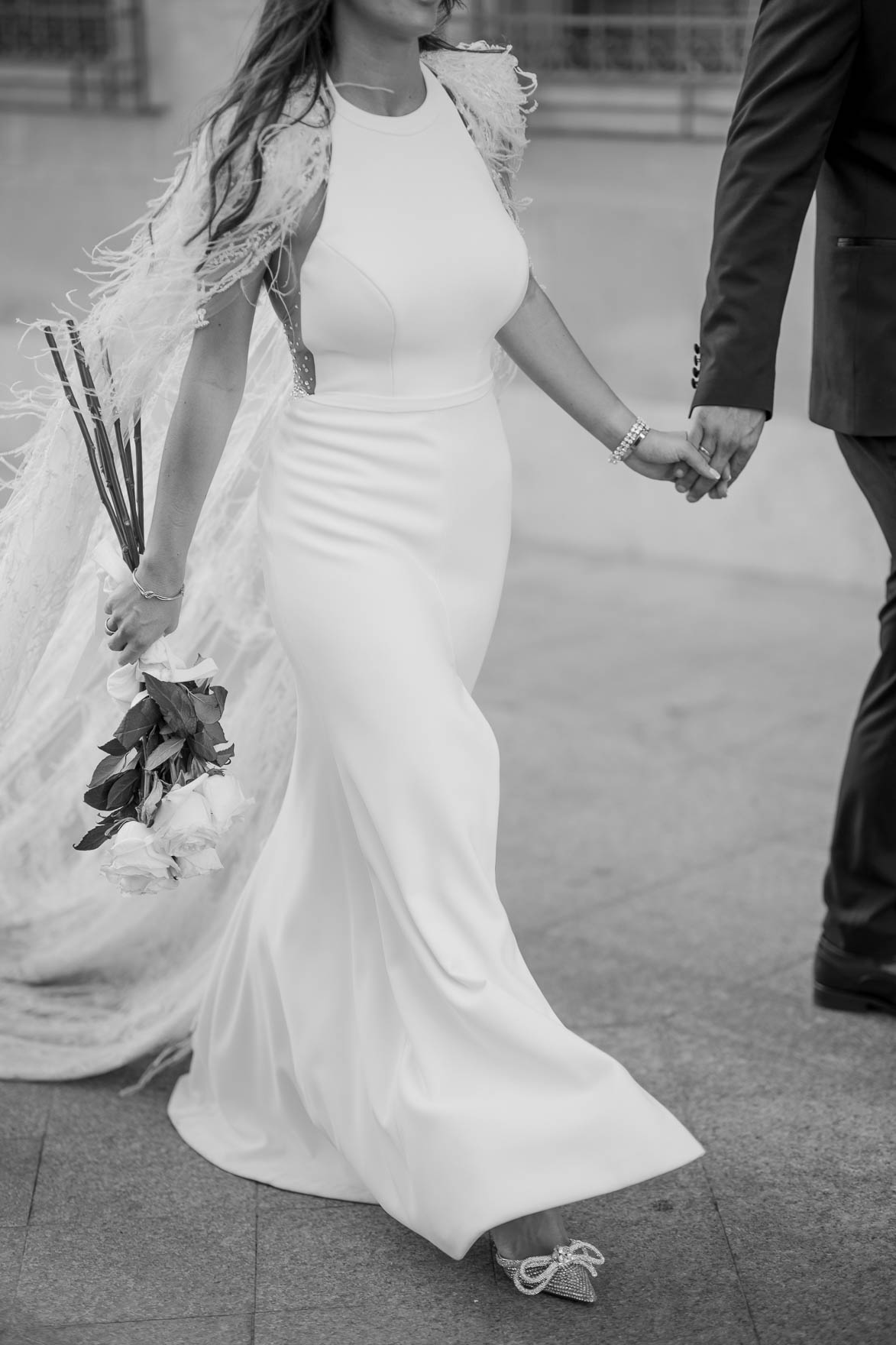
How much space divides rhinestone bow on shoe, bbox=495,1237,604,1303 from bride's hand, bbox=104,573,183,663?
1.08 m

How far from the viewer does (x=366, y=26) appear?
2580 mm

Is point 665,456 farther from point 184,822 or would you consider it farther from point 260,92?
point 184,822

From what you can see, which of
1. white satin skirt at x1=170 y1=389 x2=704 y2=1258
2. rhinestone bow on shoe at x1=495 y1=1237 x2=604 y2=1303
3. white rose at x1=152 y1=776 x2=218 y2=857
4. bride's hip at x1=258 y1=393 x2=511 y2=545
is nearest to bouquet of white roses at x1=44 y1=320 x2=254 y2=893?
white rose at x1=152 y1=776 x2=218 y2=857

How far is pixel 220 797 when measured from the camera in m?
2.67

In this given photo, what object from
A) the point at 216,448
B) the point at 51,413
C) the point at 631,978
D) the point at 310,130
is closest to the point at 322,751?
the point at 216,448

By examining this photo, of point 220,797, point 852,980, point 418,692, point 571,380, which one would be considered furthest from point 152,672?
point 852,980

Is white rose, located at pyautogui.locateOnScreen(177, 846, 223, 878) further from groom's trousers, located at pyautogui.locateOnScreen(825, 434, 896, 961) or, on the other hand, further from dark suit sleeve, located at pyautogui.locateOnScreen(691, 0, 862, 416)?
groom's trousers, located at pyautogui.locateOnScreen(825, 434, 896, 961)

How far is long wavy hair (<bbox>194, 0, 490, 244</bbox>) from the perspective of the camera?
2.53 meters

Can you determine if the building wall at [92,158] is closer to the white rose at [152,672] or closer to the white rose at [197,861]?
the white rose at [152,672]

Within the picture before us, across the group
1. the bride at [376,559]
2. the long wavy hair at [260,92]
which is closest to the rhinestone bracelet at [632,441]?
the bride at [376,559]

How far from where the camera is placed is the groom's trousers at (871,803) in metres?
3.28

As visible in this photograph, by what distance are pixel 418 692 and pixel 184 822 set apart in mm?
403

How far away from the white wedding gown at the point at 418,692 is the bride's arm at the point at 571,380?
14cm

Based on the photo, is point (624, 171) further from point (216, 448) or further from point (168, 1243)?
point (168, 1243)
